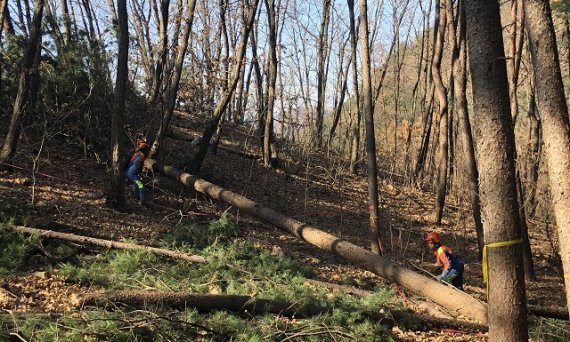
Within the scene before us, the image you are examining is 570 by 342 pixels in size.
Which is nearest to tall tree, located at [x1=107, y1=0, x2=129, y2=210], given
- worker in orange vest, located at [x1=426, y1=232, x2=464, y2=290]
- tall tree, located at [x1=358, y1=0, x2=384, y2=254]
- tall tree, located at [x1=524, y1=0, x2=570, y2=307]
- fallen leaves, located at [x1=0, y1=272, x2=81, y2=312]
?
fallen leaves, located at [x1=0, y1=272, x2=81, y2=312]

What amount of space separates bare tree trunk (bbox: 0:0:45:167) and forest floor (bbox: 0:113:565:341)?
0.47 meters

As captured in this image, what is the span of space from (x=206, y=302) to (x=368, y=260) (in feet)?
10.9

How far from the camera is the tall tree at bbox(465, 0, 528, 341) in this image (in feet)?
13.7

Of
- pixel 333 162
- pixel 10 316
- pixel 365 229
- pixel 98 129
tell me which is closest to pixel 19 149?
pixel 98 129

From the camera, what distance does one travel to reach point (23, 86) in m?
9.29

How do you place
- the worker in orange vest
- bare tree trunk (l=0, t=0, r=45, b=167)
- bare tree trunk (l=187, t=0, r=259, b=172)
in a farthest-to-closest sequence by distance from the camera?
1. bare tree trunk (l=187, t=0, r=259, b=172)
2. bare tree trunk (l=0, t=0, r=45, b=167)
3. the worker in orange vest

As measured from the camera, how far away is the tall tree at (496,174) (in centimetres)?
417

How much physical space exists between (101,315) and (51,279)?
177 cm

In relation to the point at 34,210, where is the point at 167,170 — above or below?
above

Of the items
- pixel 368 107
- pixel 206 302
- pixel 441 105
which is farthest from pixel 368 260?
pixel 441 105

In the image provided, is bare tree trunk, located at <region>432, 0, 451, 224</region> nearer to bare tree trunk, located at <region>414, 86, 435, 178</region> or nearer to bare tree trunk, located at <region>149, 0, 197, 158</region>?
bare tree trunk, located at <region>414, 86, 435, 178</region>

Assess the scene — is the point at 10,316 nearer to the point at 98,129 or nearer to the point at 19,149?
the point at 19,149

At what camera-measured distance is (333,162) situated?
742 inches

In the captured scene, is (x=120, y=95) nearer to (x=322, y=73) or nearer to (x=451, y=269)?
(x=451, y=269)
